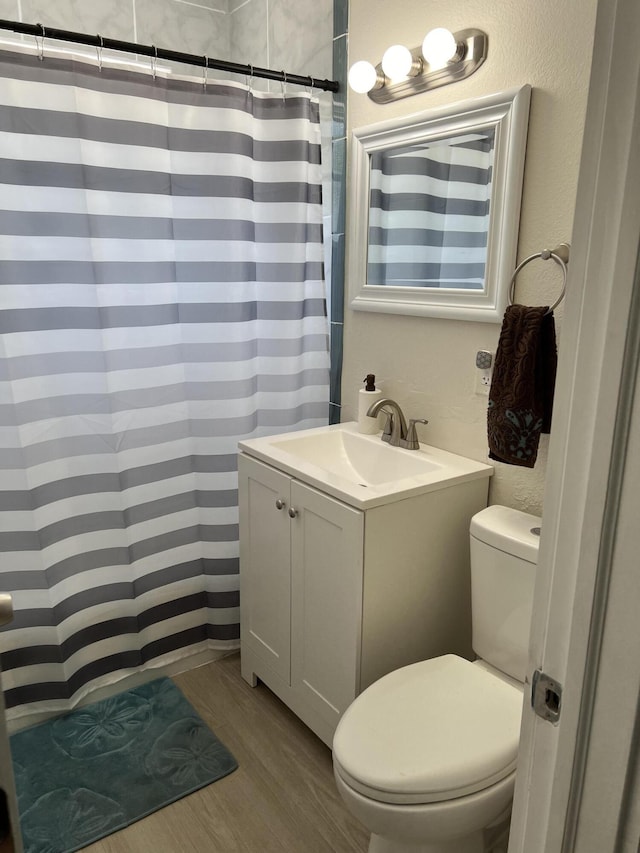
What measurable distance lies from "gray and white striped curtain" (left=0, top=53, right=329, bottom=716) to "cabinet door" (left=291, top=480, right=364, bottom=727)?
1.69 feet

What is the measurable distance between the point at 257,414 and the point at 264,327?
319 millimetres

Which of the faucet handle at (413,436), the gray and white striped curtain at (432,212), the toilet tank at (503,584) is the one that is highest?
the gray and white striped curtain at (432,212)

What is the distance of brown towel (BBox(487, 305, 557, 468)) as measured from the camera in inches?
59.9

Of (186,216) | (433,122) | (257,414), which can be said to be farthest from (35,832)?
(433,122)

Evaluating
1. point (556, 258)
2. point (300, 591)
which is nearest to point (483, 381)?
point (556, 258)

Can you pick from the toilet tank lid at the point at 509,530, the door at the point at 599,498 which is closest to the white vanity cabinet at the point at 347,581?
the toilet tank lid at the point at 509,530

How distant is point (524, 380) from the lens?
1526 millimetres

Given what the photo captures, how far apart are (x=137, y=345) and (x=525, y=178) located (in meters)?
1.24

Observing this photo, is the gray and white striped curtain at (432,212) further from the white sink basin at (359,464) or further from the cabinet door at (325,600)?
the cabinet door at (325,600)

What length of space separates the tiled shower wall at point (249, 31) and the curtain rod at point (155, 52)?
0.38ft

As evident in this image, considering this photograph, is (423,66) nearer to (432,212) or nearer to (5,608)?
(432,212)

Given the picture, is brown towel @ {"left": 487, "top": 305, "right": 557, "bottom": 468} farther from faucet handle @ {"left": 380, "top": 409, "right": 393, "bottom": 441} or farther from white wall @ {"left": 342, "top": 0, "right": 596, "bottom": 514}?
faucet handle @ {"left": 380, "top": 409, "right": 393, "bottom": 441}

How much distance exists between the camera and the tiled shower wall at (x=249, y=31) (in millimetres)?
2213

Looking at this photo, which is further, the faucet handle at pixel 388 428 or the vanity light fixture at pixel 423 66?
the faucet handle at pixel 388 428
